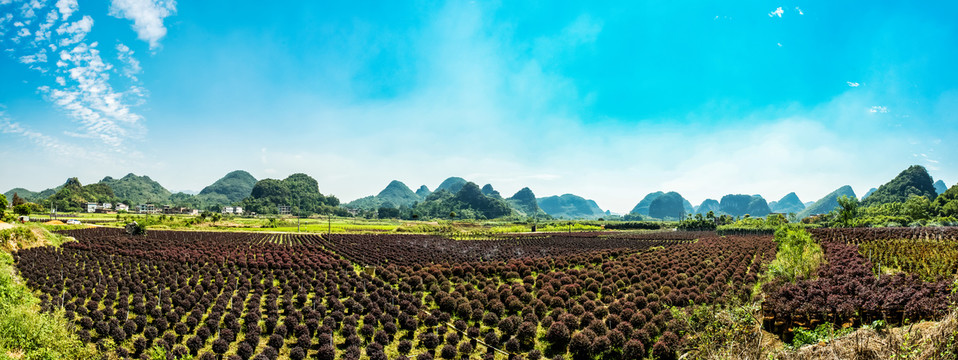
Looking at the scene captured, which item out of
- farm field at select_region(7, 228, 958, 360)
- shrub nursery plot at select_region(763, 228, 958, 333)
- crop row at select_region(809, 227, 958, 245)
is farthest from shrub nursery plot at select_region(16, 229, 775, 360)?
crop row at select_region(809, 227, 958, 245)

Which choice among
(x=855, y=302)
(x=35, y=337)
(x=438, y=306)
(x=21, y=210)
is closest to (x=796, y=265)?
(x=855, y=302)

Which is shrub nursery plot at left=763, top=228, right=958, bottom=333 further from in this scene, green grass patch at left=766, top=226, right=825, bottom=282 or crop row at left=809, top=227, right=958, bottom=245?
crop row at left=809, top=227, right=958, bottom=245

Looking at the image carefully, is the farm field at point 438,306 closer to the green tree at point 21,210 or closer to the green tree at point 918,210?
the green tree at point 21,210

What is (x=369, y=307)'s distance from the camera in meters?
14.2

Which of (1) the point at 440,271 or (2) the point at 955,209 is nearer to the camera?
(1) the point at 440,271

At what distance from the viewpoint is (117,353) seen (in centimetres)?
1012

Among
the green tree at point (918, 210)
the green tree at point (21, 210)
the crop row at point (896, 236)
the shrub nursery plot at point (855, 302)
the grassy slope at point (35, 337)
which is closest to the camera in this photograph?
the shrub nursery plot at point (855, 302)

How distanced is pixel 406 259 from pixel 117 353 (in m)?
17.9

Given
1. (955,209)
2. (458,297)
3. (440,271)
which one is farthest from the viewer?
(955,209)

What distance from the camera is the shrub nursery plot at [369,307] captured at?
35.6 feet

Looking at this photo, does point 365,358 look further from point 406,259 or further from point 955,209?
point 955,209

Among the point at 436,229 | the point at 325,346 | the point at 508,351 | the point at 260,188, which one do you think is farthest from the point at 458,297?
the point at 260,188

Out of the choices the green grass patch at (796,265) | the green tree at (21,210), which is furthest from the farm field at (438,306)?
the green tree at (21,210)

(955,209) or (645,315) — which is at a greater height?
(955,209)
